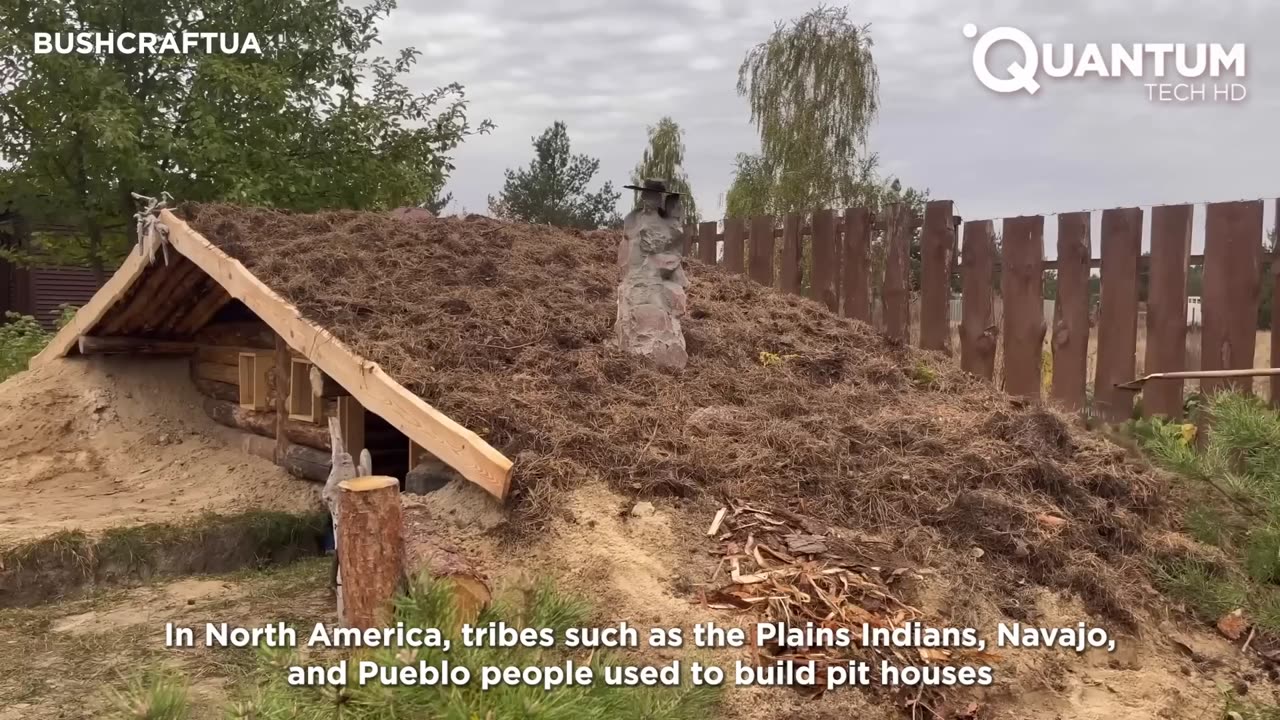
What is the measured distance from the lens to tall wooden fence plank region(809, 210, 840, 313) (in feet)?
27.7

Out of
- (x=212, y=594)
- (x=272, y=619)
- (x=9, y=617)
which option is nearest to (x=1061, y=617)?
(x=272, y=619)

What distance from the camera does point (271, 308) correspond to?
5.52 metres

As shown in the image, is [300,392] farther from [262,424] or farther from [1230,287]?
[1230,287]

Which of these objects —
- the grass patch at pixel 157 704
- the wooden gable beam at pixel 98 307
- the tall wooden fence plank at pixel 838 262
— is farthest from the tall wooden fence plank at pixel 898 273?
the grass patch at pixel 157 704

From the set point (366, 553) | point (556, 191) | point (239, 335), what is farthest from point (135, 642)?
point (556, 191)

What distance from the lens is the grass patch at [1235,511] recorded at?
393 cm

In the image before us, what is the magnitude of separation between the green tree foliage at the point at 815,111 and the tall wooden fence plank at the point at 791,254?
26.6 ft

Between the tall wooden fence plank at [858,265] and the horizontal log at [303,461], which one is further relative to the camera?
the tall wooden fence plank at [858,265]

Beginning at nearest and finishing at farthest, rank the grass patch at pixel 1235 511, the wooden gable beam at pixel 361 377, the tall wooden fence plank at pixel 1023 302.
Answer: the grass patch at pixel 1235 511, the wooden gable beam at pixel 361 377, the tall wooden fence plank at pixel 1023 302

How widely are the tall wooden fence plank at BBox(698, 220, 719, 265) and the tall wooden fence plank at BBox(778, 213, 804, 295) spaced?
1.09m

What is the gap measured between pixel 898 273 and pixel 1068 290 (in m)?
1.58

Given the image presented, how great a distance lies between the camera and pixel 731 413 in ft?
16.6

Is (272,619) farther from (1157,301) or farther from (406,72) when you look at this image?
(406,72)

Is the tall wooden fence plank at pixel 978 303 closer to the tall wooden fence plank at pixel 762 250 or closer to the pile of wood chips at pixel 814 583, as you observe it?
the tall wooden fence plank at pixel 762 250
